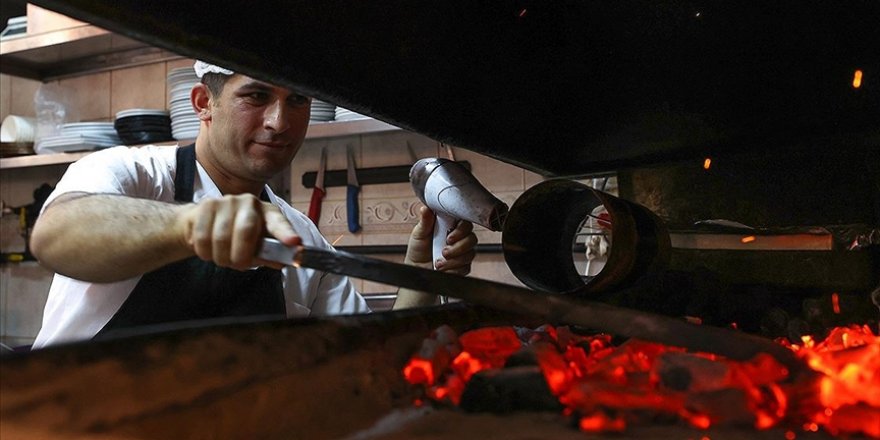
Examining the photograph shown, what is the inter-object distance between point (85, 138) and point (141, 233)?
180 cm

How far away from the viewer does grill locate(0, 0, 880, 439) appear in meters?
0.53

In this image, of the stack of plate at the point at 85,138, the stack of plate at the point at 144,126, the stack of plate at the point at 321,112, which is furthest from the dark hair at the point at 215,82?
the stack of plate at the point at 85,138

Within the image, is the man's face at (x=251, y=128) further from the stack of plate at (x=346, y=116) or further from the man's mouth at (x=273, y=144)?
the stack of plate at (x=346, y=116)

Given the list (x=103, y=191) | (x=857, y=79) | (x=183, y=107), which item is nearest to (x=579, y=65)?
(x=857, y=79)

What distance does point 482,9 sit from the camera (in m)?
0.92

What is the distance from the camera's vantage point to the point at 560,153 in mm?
1356

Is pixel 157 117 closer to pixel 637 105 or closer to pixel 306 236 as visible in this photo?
pixel 306 236

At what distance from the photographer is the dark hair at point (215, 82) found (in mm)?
1208

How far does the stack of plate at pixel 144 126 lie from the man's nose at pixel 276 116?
3.49ft

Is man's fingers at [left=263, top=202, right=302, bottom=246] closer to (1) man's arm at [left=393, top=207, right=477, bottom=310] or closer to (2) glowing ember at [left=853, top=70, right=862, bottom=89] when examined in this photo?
(1) man's arm at [left=393, top=207, right=477, bottom=310]

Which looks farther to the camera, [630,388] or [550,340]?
[550,340]

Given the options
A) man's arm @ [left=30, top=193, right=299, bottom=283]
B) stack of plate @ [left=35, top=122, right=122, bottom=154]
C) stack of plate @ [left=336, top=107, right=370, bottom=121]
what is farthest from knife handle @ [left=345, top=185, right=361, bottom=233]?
man's arm @ [left=30, top=193, right=299, bottom=283]

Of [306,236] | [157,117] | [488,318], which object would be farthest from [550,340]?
[157,117]

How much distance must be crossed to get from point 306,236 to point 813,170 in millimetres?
912
